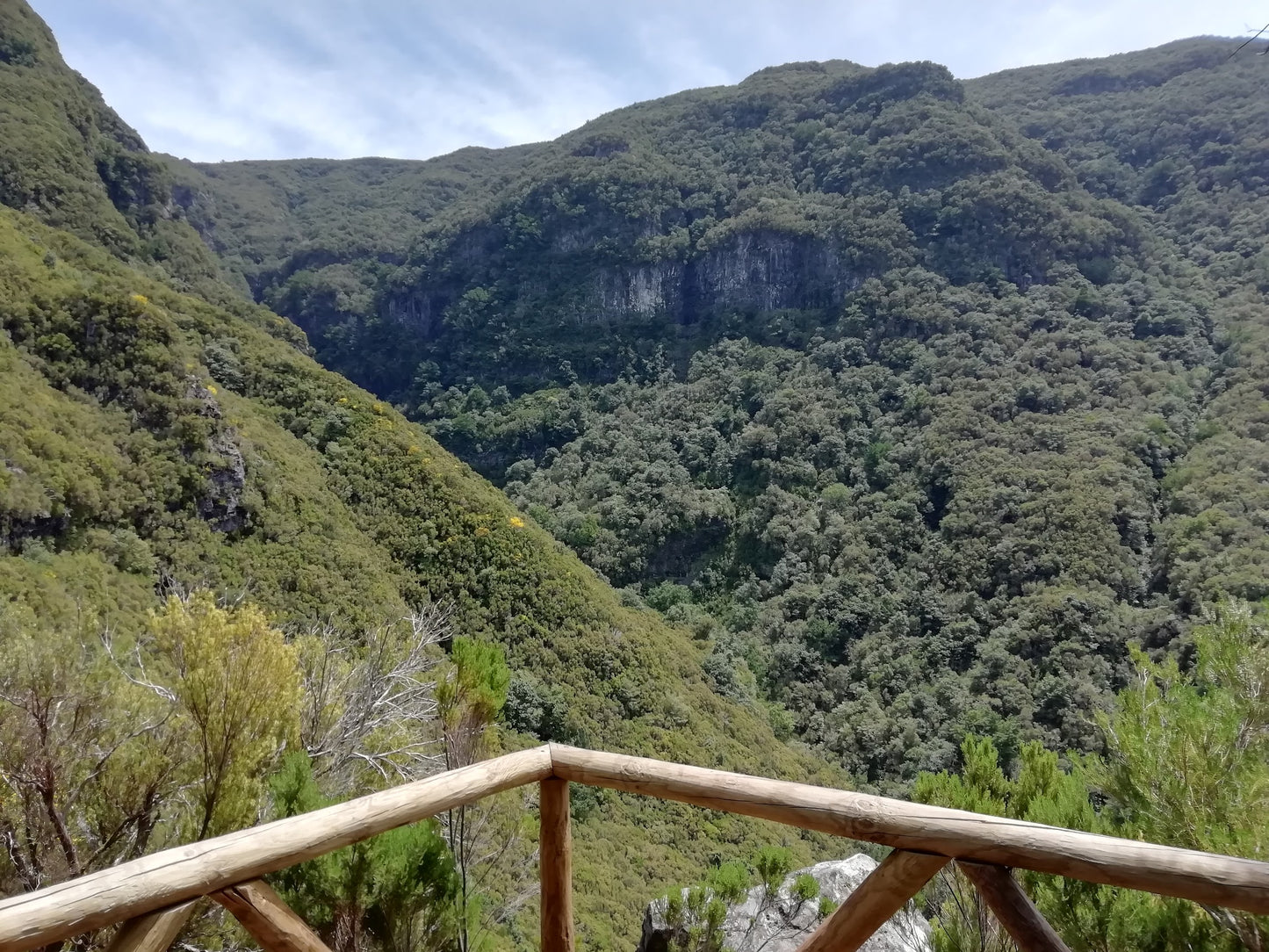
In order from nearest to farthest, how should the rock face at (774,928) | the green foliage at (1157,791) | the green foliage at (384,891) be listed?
the green foliage at (384,891)
the green foliage at (1157,791)
the rock face at (774,928)

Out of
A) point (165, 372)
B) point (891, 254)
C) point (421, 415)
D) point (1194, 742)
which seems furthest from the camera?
point (421, 415)

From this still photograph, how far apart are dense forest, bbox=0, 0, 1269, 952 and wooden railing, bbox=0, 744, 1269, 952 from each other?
4.54ft

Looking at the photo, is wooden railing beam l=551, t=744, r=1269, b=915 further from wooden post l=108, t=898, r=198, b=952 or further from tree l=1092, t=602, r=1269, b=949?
tree l=1092, t=602, r=1269, b=949

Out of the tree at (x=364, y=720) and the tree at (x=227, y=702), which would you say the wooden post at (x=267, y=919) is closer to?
the tree at (x=227, y=702)

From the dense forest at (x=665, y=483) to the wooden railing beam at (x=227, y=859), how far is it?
1.28 meters

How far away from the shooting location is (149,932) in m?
1.00

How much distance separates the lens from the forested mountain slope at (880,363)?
28250 millimetres

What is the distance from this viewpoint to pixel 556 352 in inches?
2365

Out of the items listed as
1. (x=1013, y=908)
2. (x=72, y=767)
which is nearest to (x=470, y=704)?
(x=72, y=767)

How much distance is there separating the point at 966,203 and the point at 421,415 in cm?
4743

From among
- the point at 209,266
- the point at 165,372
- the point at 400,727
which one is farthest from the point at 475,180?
the point at 400,727

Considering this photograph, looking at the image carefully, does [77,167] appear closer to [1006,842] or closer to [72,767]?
[72,767]

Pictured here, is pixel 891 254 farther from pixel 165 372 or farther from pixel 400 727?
pixel 400 727

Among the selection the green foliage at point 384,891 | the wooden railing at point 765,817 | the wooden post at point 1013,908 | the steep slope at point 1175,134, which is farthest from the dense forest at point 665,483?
the wooden post at point 1013,908
